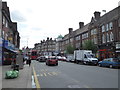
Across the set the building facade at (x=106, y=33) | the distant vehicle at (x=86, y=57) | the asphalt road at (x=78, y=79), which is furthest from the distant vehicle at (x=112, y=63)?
the building facade at (x=106, y=33)

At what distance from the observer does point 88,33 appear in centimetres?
5444

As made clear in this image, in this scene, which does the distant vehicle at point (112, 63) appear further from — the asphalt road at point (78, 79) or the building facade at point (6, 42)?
the building facade at point (6, 42)

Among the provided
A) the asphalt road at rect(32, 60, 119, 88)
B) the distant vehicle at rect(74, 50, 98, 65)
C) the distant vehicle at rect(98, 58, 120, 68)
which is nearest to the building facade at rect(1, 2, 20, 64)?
the asphalt road at rect(32, 60, 119, 88)

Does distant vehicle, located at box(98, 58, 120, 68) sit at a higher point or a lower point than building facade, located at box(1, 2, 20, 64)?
lower

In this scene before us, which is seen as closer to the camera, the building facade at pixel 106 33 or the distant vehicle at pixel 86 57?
the distant vehicle at pixel 86 57

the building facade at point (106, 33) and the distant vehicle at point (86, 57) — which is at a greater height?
the building facade at point (106, 33)

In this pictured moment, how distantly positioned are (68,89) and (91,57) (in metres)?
25.5

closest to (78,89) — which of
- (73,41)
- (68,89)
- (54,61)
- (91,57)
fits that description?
(68,89)

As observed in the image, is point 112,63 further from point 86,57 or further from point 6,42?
point 6,42

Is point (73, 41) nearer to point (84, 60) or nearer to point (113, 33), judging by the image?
point (113, 33)

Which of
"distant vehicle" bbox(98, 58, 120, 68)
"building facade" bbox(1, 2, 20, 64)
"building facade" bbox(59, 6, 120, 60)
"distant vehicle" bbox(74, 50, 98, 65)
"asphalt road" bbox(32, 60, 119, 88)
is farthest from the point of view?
"building facade" bbox(59, 6, 120, 60)

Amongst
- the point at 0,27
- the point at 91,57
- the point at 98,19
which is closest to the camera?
the point at 0,27

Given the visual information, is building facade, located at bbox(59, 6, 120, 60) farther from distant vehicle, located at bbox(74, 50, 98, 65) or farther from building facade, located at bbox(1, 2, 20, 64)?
building facade, located at bbox(1, 2, 20, 64)

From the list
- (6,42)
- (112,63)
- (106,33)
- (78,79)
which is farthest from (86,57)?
(78,79)
